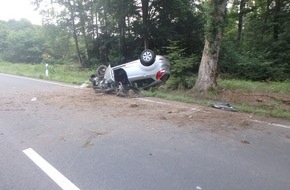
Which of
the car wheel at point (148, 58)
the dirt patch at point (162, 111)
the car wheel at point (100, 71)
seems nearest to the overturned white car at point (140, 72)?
the car wheel at point (148, 58)

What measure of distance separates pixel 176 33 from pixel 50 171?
17555mm

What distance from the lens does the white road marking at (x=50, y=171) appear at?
3678 millimetres

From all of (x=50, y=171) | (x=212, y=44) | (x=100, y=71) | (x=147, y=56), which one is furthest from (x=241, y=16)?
(x=50, y=171)

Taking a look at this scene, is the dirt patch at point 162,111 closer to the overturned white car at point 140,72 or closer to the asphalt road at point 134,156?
the asphalt road at point 134,156

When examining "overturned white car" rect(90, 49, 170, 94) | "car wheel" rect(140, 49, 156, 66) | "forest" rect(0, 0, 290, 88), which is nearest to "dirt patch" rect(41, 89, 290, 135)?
"overturned white car" rect(90, 49, 170, 94)

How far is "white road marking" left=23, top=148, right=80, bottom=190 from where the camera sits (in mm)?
3678

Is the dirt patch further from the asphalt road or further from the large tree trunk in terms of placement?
the large tree trunk

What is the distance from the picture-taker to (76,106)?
863 centimetres

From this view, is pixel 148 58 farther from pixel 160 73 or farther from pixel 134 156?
pixel 134 156

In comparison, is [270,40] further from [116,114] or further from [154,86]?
[116,114]

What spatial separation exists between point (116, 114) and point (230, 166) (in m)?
3.88

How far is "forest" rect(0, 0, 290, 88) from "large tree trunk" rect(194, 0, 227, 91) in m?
0.08

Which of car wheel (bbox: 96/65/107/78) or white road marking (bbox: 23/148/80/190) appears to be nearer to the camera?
white road marking (bbox: 23/148/80/190)

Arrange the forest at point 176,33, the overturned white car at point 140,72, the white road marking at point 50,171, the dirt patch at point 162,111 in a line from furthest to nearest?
the forest at point 176,33
the overturned white car at point 140,72
the dirt patch at point 162,111
the white road marking at point 50,171
